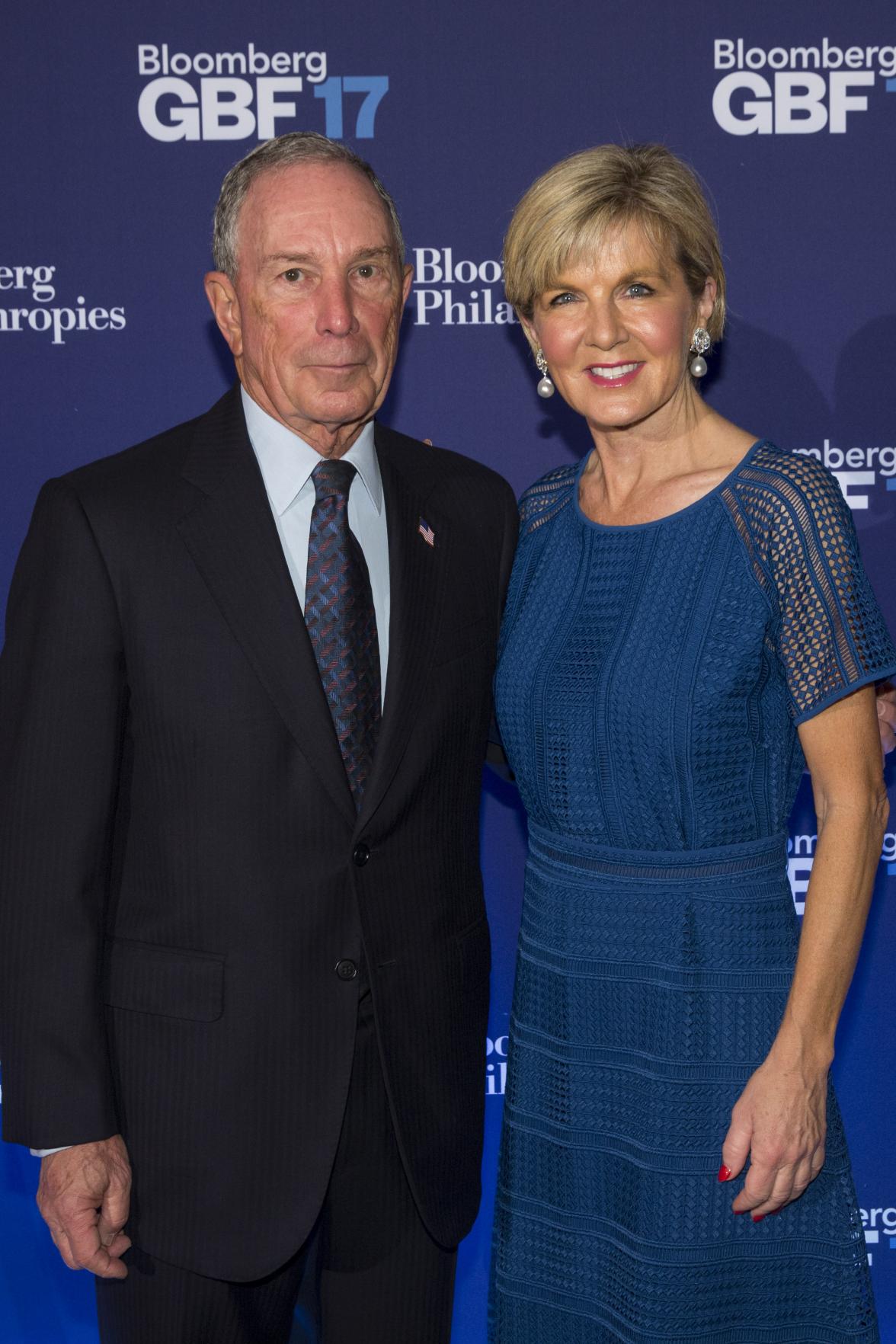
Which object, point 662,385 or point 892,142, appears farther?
point 892,142

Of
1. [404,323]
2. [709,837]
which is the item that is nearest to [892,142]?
[404,323]

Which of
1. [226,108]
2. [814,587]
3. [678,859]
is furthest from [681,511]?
[226,108]

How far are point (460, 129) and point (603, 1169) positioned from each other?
2.17 m

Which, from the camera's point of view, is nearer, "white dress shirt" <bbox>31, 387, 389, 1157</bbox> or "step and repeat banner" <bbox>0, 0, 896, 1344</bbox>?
"white dress shirt" <bbox>31, 387, 389, 1157</bbox>

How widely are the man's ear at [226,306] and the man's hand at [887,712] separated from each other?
1259 millimetres

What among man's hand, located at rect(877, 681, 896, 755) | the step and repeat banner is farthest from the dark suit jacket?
the step and repeat banner

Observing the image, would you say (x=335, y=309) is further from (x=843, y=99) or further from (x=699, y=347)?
(x=843, y=99)

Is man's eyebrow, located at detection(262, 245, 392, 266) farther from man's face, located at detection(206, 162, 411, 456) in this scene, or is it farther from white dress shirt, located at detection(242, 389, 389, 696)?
white dress shirt, located at detection(242, 389, 389, 696)

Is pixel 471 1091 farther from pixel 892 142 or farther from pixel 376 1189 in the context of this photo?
pixel 892 142

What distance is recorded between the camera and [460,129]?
3041mm

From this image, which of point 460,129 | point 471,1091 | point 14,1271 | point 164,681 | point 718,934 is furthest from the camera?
point 14,1271

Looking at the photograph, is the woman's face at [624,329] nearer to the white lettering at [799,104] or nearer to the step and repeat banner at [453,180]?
the step and repeat banner at [453,180]

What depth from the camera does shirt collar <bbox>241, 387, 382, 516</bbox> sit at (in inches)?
80.4

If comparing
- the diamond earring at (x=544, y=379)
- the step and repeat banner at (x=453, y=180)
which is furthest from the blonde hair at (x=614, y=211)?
the step and repeat banner at (x=453, y=180)
